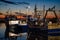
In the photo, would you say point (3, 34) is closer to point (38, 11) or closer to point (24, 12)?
point (24, 12)

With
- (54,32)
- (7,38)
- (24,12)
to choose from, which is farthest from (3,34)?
(54,32)

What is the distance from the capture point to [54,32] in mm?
1960

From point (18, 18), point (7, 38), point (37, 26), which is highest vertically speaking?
point (18, 18)

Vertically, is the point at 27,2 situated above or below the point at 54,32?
above

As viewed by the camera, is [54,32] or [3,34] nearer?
[3,34]

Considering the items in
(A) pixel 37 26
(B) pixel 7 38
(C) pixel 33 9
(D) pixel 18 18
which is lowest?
(B) pixel 7 38

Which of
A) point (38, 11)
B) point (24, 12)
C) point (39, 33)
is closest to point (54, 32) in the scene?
point (39, 33)

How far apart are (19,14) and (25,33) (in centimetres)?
28

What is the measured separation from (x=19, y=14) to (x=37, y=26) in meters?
0.30

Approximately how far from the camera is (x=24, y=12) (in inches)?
74.8

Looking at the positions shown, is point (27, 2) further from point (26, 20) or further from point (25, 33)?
point (25, 33)

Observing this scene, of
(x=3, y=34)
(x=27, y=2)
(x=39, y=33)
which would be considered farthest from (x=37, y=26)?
(x=3, y=34)

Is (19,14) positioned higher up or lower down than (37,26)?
higher up

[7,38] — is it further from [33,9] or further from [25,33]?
[33,9]
